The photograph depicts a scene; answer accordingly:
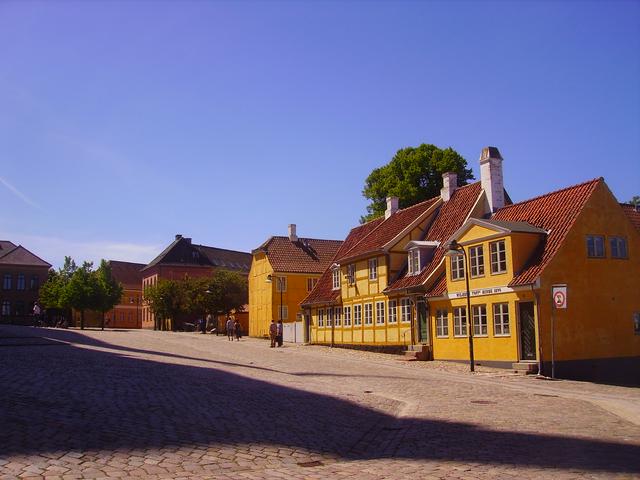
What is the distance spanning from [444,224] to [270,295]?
2418 centimetres

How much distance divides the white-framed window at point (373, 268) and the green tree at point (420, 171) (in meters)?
13.5

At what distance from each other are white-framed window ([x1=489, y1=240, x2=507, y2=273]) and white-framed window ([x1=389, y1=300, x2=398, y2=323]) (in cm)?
831

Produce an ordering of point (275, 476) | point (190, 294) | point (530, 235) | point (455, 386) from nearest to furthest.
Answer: point (275, 476) < point (455, 386) < point (530, 235) < point (190, 294)

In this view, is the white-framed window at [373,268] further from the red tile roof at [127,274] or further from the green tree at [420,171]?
the red tile roof at [127,274]

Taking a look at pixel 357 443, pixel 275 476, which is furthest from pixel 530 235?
pixel 275 476

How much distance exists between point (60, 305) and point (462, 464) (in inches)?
2556

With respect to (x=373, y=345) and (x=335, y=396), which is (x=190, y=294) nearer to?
(x=373, y=345)

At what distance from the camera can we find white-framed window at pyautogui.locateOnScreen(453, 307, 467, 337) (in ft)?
92.8

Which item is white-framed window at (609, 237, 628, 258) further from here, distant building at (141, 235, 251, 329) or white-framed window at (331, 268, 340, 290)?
distant building at (141, 235, 251, 329)

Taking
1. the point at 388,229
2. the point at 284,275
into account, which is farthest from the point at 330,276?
the point at 284,275

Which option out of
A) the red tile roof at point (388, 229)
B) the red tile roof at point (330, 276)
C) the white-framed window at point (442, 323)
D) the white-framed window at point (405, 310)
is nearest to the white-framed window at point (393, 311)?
the white-framed window at point (405, 310)

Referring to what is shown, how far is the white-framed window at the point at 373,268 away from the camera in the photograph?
120 feet

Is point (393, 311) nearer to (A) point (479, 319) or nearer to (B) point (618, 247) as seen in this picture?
(A) point (479, 319)

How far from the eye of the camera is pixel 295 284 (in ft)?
181
